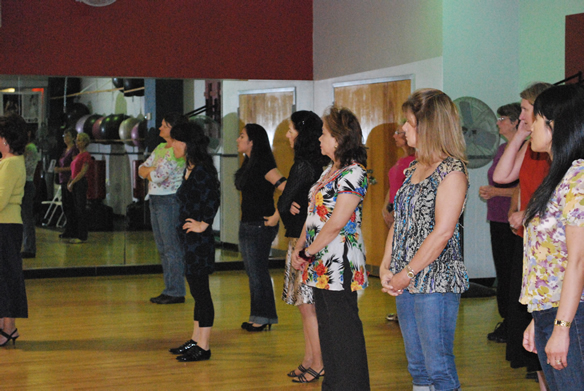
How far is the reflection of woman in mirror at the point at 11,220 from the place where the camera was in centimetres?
507

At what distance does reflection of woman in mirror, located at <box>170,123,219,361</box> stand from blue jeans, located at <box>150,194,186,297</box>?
→ 1.92 meters

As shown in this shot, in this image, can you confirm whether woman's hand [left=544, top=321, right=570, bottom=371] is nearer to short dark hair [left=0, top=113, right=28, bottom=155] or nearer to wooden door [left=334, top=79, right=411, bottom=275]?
short dark hair [left=0, top=113, right=28, bottom=155]

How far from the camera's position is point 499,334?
5.45m

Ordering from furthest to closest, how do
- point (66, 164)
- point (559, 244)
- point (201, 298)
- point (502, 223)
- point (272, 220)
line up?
point (66, 164), point (502, 223), point (272, 220), point (201, 298), point (559, 244)

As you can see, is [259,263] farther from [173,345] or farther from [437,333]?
[437,333]

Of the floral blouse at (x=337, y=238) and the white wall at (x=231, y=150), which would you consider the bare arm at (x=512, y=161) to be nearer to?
the floral blouse at (x=337, y=238)

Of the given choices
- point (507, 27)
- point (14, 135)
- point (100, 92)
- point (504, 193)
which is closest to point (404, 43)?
point (507, 27)

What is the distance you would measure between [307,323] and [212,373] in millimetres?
749

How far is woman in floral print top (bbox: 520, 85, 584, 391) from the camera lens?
2240 millimetres

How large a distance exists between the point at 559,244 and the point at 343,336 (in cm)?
147

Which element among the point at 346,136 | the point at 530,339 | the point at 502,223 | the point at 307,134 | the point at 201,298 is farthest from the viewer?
the point at 502,223

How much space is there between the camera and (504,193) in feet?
17.5

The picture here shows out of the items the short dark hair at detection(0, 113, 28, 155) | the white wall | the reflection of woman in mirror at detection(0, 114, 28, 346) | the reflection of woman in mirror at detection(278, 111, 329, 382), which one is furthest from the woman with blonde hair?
the white wall

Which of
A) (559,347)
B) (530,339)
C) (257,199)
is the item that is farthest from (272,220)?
(559,347)
